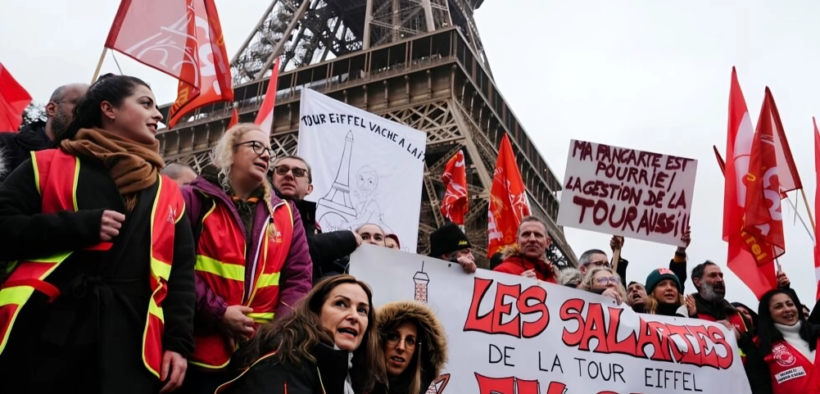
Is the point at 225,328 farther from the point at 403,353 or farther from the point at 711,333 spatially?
the point at 711,333

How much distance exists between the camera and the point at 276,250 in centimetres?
282

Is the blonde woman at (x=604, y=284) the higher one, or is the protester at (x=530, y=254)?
the protester at (x=530, y=254)

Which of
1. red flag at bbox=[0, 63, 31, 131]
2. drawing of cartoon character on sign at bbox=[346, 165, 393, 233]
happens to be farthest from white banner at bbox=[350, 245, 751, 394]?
red flag at bbox=[0, 63, 31, 131]

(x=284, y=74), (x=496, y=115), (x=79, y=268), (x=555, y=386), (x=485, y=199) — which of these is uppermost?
(x=284, y=74)

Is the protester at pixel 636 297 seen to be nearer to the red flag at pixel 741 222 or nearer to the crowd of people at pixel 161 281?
the red flag at pixel 741 222

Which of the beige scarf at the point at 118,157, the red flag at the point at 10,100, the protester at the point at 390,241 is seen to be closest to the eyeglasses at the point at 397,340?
the beige scarf at the point at 118,157

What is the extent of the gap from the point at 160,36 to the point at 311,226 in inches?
77.9

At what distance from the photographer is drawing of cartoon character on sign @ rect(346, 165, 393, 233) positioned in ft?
19.6

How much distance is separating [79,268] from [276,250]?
875 mm

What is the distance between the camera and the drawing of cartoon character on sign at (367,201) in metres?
5.99

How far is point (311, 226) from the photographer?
142 inches

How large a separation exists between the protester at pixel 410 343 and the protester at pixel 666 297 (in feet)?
8.48

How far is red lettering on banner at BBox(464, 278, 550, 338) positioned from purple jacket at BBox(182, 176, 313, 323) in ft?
4.66

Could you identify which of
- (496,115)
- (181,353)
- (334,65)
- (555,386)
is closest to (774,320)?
(555,386)
